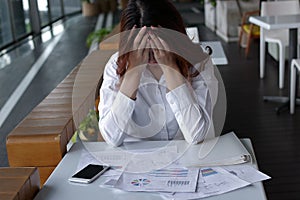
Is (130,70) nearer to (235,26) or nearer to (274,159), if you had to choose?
(274,159)

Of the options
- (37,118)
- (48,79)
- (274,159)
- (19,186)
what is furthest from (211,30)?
(19,186)

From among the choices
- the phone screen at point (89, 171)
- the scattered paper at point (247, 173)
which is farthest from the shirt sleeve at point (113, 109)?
the scattered paper at point (247, 173)

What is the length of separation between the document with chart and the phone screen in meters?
0.09

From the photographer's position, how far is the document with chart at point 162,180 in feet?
4.30

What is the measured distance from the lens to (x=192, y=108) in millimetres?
1783

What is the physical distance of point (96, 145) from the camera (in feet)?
5.72

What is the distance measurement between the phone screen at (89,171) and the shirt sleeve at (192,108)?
41cm

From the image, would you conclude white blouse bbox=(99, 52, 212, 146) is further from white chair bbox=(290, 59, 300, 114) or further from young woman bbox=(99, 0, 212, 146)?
white chair bbox=(290, 59, 300, 114)

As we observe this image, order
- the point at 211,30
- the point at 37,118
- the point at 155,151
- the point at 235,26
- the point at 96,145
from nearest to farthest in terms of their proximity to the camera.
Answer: the point at 155,151
the point at 96,145
the point at 37,118
the point at 235,26
the point at 211,30

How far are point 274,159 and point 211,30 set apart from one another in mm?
6997

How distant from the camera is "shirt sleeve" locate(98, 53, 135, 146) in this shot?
1761 millimetres

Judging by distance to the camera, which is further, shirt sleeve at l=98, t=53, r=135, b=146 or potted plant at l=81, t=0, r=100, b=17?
potted plant at l=81, t=0, r=100, b=17

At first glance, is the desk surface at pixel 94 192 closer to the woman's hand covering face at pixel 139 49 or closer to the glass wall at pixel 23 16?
the woman's hand covering face at pixel 139 49

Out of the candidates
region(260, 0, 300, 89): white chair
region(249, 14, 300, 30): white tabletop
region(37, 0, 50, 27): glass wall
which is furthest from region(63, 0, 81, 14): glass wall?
region(249, 14, 300, 30): white tabletop
